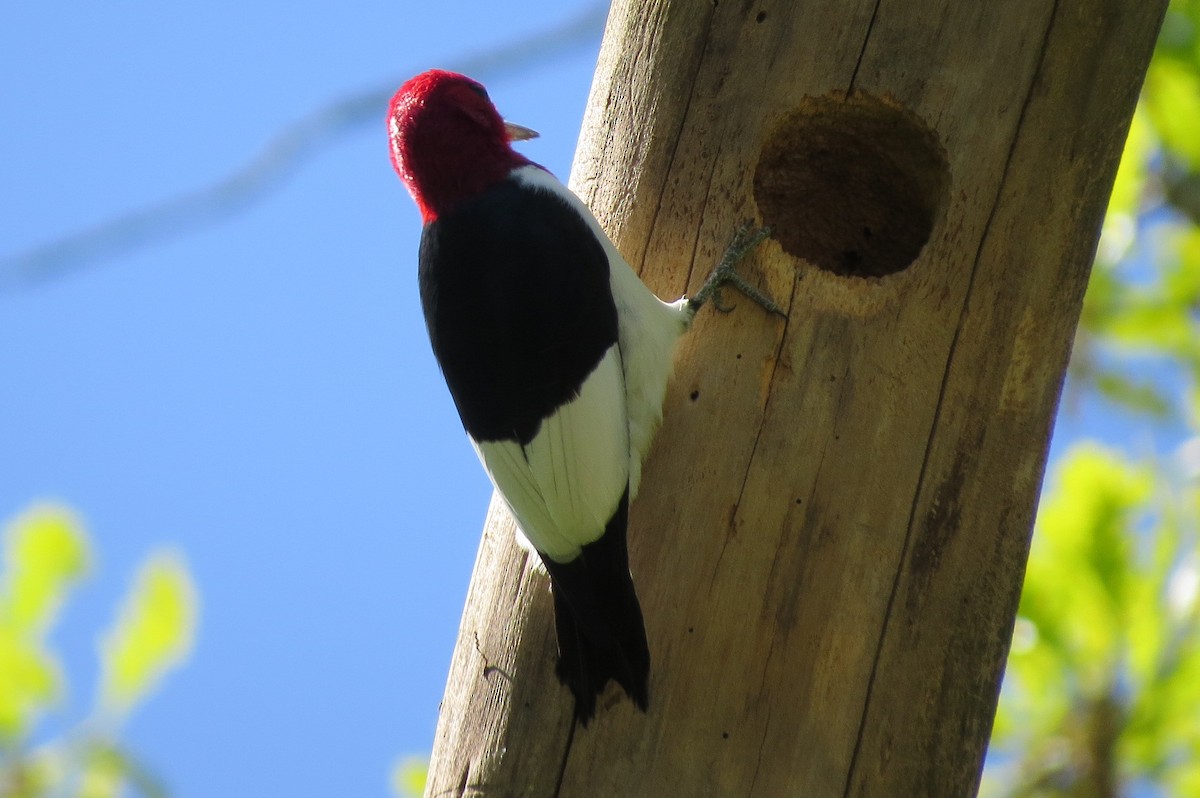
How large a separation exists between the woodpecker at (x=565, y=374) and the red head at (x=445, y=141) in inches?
4.5

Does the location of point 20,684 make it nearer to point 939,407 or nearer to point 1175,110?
point 939,407

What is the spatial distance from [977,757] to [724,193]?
1347mm

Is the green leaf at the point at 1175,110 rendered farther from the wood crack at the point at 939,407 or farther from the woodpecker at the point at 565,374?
the woodpecker at the point at 565,374

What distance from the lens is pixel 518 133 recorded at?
3254mm

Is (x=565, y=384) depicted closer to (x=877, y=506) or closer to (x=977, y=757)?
(x=877, y=506)

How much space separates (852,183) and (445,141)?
1.12 meters

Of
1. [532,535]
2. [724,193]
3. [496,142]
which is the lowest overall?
[532,535]

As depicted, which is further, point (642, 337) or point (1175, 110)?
point (1175, 110)

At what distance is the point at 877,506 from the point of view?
2.44 metres

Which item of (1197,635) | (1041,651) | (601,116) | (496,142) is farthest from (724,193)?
(1197,635)

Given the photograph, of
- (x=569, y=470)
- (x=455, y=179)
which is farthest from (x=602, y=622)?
(x=455, y=179)

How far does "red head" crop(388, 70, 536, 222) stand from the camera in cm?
297

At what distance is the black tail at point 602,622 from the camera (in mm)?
2293

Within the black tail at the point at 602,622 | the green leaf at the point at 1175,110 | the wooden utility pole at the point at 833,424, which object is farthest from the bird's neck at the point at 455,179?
the green leaf at the point at 1175,110
